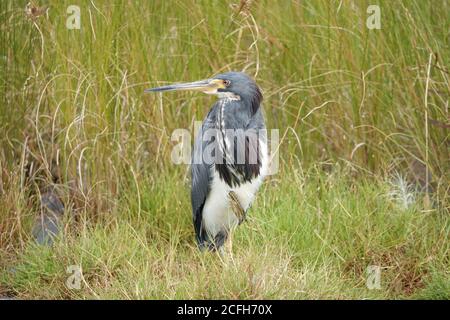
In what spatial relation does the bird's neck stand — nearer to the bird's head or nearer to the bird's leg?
the bird's head

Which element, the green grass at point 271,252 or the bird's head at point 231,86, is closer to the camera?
the green grass at point 271,252

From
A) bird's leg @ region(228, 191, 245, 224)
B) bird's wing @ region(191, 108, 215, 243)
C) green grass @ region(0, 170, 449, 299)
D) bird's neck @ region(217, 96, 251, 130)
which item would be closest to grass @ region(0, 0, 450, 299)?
green grass @ region(0, 170, 449, 299)

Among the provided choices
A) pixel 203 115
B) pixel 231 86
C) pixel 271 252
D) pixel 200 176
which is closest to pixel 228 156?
pixel 200 176

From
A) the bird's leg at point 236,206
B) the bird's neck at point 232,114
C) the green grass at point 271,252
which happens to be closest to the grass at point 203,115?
the green grass at point 271,252

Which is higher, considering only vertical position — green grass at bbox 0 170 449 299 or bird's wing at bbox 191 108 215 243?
bird's wing at bbox 191 108 215 243

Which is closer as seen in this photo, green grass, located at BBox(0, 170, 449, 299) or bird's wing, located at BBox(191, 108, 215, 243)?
green grass, located at BBox(0, 170, 449, 299)

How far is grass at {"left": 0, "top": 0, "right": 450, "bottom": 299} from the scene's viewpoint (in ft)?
18.1

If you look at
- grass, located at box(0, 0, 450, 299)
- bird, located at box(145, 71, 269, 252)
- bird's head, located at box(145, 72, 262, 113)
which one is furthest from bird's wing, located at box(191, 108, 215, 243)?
grass, located at box(0, 0, 450, 299)

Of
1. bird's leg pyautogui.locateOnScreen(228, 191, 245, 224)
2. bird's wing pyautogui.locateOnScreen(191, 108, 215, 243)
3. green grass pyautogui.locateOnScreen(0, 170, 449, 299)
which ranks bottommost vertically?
green grass pyautogui.locateOnScreen(0, 170, 449, 299)

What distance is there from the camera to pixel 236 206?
18.3 feet

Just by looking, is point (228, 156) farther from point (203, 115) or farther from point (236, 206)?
point (203, 115)

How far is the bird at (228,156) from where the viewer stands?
5531 mm

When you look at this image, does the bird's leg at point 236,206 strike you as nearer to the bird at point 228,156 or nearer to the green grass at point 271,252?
the bird at point 228,156

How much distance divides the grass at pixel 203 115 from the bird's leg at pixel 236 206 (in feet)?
0.44
